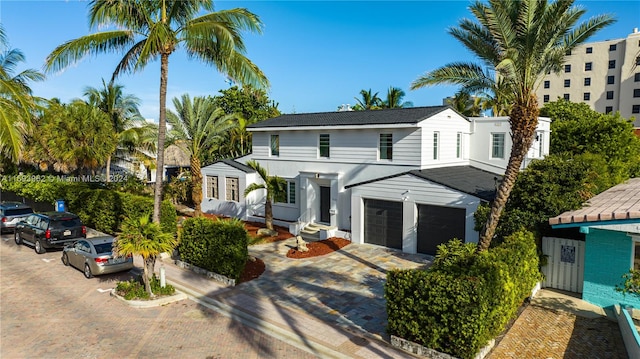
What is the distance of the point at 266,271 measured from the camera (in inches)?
634

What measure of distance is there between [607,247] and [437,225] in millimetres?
6779

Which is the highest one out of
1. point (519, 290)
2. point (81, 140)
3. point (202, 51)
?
point (202, 51)

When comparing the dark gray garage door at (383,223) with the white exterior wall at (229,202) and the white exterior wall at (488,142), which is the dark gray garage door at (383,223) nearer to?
the white exterior wall at (488,142)

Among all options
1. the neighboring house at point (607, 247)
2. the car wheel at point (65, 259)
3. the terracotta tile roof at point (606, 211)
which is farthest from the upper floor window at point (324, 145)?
the car wheel at point (65, 259)

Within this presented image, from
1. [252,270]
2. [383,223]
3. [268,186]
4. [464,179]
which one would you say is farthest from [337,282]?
[464,179]

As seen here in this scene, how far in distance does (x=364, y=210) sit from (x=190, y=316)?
10.5 m

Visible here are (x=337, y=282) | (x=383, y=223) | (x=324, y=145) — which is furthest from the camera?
(x=324, y=145)

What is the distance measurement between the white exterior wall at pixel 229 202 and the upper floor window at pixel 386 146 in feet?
30.5

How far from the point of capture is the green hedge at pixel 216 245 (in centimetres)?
1452

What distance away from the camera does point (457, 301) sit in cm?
866

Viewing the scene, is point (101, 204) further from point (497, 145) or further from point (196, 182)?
point (497, 145)

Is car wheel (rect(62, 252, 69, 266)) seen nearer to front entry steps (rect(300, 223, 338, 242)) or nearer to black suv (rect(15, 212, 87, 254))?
black suv (rect(15, 212, 87, 254))

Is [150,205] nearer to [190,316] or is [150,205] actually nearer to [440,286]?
[190,316]

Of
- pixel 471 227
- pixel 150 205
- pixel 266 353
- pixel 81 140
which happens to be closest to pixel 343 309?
pixel 266 353
